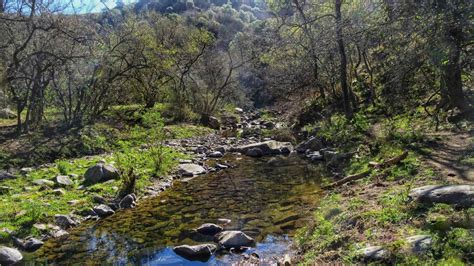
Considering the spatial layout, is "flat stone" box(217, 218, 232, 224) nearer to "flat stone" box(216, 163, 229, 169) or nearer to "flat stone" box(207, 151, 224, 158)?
"flat stone" box(216, 163, 229, 169)

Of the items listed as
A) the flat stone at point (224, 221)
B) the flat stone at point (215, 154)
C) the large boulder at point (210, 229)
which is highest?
the large boulder at point (210, 229)

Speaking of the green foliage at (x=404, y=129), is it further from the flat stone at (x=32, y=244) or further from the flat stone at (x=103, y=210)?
the flat stone at (x=32, y=244)

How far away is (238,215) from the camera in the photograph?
36.4ft

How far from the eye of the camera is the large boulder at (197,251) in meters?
8.47

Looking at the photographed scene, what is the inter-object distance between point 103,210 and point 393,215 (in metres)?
7.44

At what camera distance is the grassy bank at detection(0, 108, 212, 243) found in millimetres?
10297

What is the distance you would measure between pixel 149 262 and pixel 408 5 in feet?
23.1

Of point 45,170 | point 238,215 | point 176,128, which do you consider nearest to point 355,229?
point 238,215

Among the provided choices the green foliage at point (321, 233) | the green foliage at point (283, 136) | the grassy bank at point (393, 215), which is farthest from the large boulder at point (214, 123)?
the green foliage at point (321, 233)

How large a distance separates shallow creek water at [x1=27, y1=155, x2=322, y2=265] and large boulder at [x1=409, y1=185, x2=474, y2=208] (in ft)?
8.90

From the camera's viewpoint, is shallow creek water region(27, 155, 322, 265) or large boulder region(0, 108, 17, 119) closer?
shallow creek water region(27, 155, 322, 265)

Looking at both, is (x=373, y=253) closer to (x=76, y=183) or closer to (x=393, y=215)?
(x=393, y=215)

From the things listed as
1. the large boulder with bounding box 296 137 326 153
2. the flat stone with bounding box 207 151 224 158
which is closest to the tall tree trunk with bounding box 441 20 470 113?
the large boulder with bounding box 296 137 326 153

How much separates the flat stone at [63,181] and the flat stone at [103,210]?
7.48 ft
